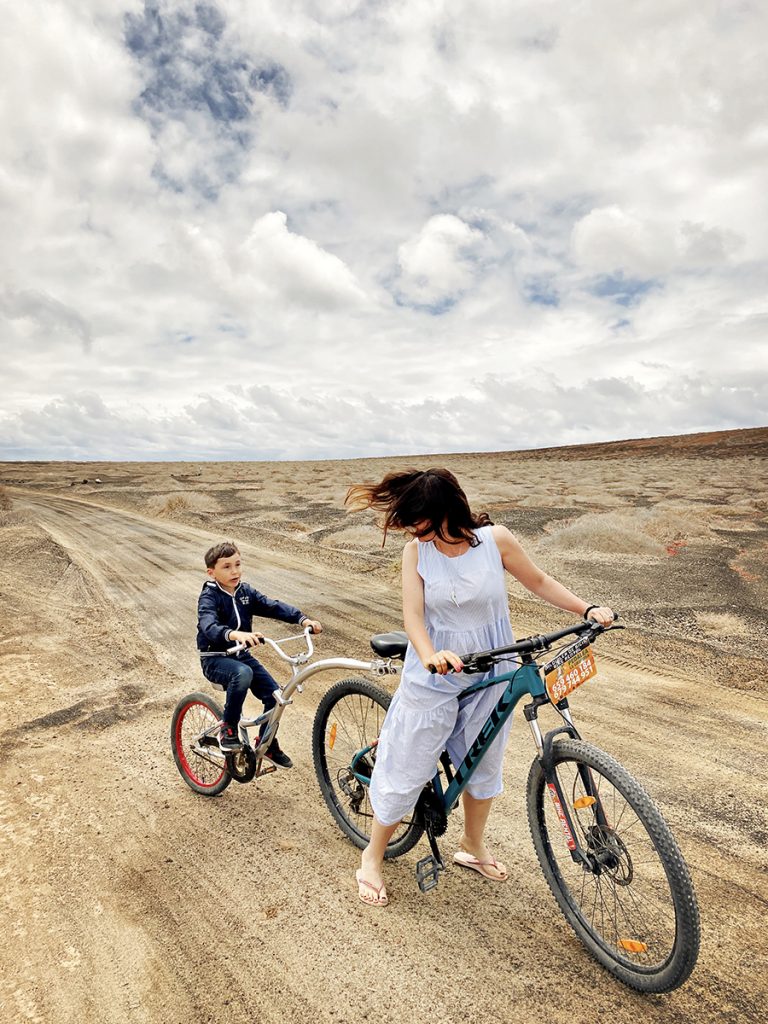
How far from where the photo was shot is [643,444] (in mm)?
74750

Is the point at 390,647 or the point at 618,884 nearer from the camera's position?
the point at 618,884

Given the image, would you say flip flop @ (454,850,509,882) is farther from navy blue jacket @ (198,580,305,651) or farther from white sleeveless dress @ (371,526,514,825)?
navy blue jacket @ (198,580,305,651)

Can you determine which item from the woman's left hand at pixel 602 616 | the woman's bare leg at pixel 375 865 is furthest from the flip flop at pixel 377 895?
the woman's left hand at pixel 602 616

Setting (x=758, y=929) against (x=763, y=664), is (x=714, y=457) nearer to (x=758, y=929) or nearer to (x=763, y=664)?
(x=763, y=664)

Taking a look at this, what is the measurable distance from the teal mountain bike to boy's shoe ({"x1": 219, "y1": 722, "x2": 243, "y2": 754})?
1.08m

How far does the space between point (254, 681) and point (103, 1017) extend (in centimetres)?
214

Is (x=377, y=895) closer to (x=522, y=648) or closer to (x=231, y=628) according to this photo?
(x=522, y=648)

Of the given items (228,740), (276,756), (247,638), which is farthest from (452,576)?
(276,756)

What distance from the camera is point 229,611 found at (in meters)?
4.66

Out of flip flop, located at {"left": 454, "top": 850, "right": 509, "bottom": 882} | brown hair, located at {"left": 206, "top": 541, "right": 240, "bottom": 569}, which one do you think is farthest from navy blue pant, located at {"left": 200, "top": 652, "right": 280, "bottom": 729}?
flip flop, located at {"left": 454, "top": 850, "right": 509, "bottom": 882}

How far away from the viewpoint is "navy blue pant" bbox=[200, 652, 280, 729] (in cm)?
441

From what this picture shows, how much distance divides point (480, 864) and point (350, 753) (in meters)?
1.14

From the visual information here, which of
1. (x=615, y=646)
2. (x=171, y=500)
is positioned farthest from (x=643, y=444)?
(x=615, y=646)

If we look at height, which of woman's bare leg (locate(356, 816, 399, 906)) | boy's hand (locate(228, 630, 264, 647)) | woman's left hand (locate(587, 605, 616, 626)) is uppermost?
woman's left hand (locate(587, 605, 616, 626))
